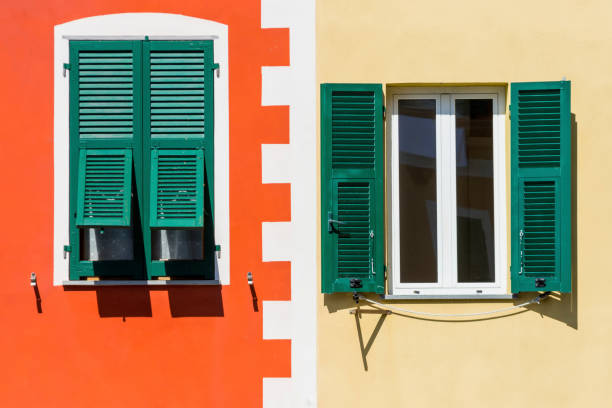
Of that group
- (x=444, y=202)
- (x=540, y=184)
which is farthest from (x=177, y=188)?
(x=540, y=184)

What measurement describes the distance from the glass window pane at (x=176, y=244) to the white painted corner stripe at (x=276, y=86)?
103 cm

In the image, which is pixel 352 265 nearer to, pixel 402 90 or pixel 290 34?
pixel 402 90

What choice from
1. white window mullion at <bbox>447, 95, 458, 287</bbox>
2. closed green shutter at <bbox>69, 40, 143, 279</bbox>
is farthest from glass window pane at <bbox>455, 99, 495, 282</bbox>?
closed green shutter at <bbox>69, 40, 143, 279</bbox>

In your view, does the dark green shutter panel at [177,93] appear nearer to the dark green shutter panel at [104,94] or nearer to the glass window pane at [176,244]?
the dark green shutter panel at [104,94]

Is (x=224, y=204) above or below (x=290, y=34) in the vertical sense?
below

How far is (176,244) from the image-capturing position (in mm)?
4820

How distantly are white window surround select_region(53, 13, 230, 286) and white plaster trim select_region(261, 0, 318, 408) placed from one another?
11.2 inches

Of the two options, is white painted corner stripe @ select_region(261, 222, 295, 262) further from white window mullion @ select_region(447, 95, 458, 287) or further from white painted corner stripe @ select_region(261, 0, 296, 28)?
white painted corner stripe @ select_region(261, 0, 296, 28)

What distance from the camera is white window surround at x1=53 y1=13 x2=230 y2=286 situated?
188 inches

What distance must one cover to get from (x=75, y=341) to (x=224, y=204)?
1373mm

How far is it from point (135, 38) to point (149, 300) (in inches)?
71.0

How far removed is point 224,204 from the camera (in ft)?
15.7

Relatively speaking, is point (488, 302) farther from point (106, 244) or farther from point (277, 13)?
point (106, 244)

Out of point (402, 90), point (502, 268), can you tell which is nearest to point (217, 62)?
point (402, 90)
